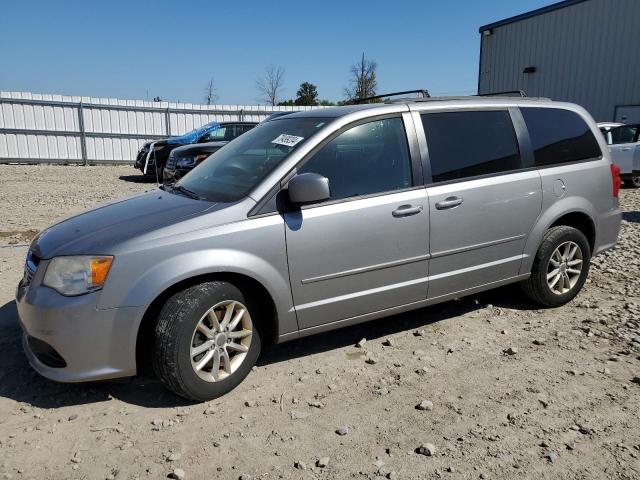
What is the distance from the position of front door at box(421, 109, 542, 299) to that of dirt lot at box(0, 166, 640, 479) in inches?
21.5

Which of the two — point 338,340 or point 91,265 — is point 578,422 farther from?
point 91,265

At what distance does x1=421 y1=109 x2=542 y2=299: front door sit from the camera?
3717mm

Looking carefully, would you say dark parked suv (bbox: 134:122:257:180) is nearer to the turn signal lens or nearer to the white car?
the white car

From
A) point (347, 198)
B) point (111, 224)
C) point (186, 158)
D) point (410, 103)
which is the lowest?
point (111, 224)

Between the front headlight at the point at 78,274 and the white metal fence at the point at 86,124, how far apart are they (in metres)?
18.8

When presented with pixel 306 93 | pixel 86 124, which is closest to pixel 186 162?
pixel 86 124

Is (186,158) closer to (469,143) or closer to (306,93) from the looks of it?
(469,143)

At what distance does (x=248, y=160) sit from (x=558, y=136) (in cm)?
273

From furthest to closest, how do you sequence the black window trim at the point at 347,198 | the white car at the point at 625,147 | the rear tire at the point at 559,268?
the white car at the point at 625,147 → the rear tire at the point at 559,268 → the black window trim at the point at 347,198

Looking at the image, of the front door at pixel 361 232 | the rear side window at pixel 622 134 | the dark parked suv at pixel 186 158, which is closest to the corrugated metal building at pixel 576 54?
the rear side window at pixel 622 134

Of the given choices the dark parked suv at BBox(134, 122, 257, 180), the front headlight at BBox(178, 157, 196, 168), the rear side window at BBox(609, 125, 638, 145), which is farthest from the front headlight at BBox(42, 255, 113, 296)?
the rear side window at BBox(609, 125, 638, 145)

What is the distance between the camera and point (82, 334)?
278 cm

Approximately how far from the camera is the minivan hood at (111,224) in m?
2.89

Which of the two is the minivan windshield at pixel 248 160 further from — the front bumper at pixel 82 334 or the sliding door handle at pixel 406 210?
the front bumper at pixel 82 334
